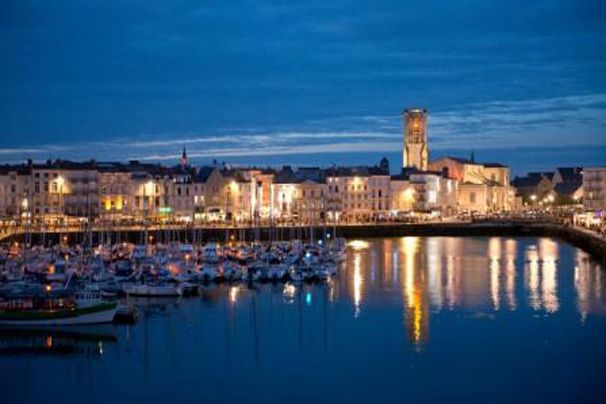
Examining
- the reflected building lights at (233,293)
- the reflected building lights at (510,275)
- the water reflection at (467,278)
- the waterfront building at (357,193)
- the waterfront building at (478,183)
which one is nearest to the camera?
the water reflection at (467,278)

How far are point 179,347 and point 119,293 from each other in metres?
10.3

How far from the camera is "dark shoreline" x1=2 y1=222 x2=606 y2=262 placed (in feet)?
214

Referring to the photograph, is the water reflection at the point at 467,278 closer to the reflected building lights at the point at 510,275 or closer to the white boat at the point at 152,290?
the reflected building lights at the point at 510,275

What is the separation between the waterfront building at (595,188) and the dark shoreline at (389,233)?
13.3m

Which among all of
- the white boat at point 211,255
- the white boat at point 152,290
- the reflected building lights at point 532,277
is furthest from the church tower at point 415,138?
the white boat at point 152,290

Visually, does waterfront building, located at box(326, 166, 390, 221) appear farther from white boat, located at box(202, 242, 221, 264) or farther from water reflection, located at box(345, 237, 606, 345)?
white boat, located at box(202, 242, 221, 264)

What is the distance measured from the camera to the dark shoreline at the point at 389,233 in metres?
65.3

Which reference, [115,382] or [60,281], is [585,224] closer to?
[60,281]

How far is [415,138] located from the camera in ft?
397

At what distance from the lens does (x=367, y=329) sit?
32.8 meters

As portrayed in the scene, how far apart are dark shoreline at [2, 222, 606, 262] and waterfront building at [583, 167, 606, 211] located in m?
13.3

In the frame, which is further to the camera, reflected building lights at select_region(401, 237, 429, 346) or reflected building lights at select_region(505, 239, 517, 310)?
reflected building lights at select_region(505, 239, 517, 310)

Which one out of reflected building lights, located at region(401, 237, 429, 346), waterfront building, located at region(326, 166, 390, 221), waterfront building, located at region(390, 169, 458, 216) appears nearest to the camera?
reflected building lights, located at region(401, 237, 429, 346)

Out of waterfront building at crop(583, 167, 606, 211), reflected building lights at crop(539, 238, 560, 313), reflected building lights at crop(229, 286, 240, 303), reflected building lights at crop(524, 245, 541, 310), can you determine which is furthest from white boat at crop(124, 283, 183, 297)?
waterfront building at crop(583, 167, 606, 211)
